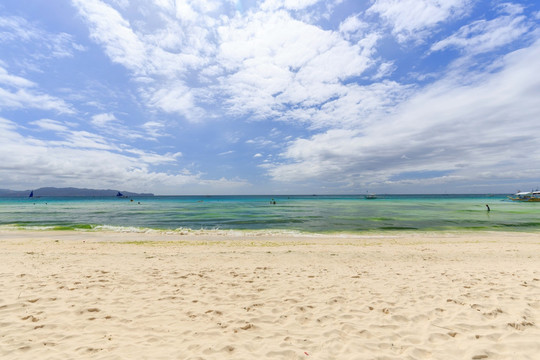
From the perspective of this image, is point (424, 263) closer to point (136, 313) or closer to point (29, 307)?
point (136, 313)

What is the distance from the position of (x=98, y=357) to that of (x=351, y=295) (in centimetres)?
607

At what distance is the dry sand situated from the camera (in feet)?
15.1

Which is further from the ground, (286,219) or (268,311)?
(268,311)

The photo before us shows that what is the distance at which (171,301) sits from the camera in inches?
266

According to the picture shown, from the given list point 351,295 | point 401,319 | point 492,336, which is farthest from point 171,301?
point 492,336

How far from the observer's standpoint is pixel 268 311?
6191 mm

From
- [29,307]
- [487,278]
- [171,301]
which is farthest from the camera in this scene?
[487,278]

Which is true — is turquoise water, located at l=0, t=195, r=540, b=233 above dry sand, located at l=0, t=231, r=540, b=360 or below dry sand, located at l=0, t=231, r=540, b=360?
below

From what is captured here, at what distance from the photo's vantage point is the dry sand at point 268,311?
4.60 meters

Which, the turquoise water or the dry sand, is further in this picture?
the turquoise water

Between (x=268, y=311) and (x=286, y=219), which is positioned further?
(x=286, y=219)

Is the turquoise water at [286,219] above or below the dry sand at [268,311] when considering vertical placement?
below

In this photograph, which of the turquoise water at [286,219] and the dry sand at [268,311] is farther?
the turquoise water at [286,219]

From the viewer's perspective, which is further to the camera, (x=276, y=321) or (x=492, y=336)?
(x=276, y=321)
